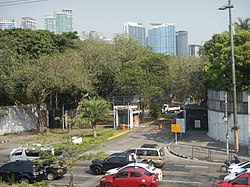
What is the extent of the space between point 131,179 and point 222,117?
19408 mm

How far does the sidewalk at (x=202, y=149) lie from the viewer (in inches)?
1164

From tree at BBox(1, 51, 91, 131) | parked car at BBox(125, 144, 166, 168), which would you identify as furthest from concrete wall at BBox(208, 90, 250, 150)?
tree at BBox(1, 51, 91, 131)

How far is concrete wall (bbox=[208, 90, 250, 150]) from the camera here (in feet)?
108

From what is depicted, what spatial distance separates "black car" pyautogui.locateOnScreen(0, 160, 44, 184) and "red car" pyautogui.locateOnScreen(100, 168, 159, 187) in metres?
4.41

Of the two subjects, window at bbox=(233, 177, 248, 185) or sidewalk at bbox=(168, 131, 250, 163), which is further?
sidewalk at bbox=(168, 131, 250, 163)

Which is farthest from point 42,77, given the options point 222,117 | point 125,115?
point 222,117

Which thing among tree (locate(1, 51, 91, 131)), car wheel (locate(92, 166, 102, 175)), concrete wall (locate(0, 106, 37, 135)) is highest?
tree (locate(1, 51, 91, 131))

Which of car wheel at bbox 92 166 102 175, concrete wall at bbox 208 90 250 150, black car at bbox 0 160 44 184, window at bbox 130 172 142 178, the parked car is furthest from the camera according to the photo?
concrete wall at bbox 208 90 250 150

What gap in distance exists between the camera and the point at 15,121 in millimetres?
48938

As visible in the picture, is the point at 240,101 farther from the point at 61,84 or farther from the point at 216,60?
the point at 61,84

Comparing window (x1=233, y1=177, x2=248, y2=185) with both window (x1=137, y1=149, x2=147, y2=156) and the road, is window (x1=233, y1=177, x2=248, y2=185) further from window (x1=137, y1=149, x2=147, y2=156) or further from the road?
window (x1=137, y1=149, x2=147, y2=156)

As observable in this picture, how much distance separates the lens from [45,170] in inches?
887

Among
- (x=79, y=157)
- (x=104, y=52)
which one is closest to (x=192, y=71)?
(x=104, y=52)

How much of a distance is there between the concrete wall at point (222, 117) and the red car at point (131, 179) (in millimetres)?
16340
